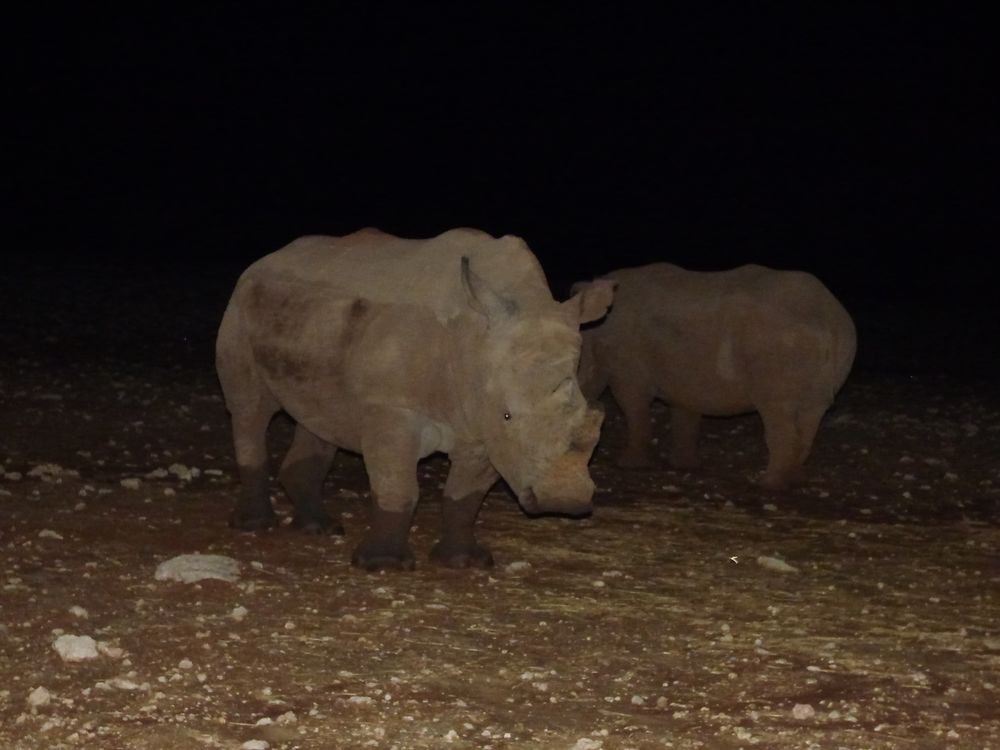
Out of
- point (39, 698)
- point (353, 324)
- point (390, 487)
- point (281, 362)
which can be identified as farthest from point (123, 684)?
point (281, 362)

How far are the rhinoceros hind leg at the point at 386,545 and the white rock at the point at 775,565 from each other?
1.98 meters

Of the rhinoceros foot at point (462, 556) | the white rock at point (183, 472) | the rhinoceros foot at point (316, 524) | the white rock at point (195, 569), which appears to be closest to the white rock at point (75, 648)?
the white rock at point (195, 569)

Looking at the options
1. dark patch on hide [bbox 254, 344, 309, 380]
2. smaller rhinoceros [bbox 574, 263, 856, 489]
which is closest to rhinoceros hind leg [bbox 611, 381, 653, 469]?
smaller rhinoceros [bbox 574, 263, 856, 489]

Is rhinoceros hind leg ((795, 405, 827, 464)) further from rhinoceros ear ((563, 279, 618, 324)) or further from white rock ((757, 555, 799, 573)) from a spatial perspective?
rhinoceros ear ((563, 279, 618, 324))

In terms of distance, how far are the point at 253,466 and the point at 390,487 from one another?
1.35 m

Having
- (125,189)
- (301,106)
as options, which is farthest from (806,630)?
(301,106)

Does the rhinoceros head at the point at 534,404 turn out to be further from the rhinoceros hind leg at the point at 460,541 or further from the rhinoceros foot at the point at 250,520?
the rhinoceros foot at the point at 250,520

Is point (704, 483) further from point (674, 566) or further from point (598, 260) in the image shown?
point (598, 260)

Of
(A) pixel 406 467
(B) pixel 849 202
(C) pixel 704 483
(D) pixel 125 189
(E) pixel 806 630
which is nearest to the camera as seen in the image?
(E) pixel 806 630

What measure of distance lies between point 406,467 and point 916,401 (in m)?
9.04

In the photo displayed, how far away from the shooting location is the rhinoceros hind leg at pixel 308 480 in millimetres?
9664

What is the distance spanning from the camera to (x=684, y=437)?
41.8 ft

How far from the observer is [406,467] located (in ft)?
28.6

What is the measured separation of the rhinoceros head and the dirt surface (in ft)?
1.99
